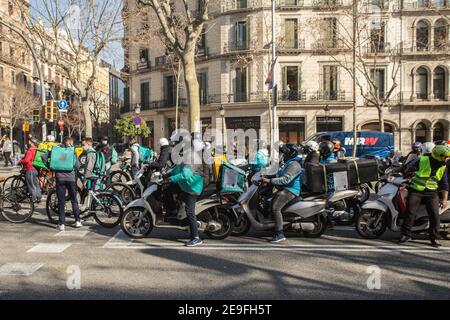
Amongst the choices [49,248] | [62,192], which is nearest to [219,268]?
[49,248]

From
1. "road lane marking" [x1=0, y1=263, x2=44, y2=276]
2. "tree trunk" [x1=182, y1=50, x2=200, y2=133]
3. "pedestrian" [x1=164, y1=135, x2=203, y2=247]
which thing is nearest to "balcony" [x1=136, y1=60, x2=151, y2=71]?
"tree trunk" [x1=182, y1=50, x2=200, y2=133]

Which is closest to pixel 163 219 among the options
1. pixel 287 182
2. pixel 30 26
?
pixel 287 182

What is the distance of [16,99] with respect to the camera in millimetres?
43438

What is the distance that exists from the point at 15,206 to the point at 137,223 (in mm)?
3198

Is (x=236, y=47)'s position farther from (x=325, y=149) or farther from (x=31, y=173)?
(x=31, y=173)

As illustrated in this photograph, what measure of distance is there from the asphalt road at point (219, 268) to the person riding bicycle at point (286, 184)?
365 mm

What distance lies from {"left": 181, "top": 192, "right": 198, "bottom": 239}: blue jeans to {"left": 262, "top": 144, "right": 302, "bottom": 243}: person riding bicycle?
1.24 meters

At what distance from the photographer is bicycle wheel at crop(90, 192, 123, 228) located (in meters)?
8.08

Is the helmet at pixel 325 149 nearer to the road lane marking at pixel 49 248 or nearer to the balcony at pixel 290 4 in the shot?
the road lane marking at pixel 49 248

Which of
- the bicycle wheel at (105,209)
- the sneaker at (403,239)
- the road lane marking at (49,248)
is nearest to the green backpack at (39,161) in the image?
the bicycle wheel at (105,209)

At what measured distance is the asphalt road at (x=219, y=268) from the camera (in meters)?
4.57

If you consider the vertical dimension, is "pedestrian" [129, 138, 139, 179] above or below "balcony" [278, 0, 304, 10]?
below

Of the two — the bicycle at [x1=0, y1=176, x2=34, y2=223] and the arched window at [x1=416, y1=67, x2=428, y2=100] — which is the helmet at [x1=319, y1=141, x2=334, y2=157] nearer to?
the bicycle at [x1=0, y1=176, x2=34, y2=223]

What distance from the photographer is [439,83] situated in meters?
32.0
